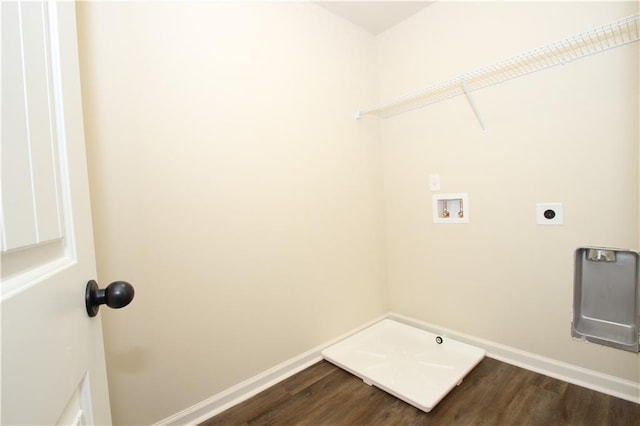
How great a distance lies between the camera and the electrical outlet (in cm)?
167

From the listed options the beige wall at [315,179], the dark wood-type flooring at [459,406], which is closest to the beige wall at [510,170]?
the beige wall at [315,179]

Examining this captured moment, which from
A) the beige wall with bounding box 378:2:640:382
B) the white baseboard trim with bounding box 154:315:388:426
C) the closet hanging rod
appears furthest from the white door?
the beige wall with bounding box 378:2:640:382

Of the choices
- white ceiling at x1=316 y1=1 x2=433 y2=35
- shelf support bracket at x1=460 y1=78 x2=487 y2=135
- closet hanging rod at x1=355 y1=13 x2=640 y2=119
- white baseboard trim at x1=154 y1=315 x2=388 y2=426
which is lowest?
white baseboard trim at x1=154 y1=315 x2=388 y2=426

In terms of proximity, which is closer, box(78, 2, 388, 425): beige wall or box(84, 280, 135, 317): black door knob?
box(84, 280, 135, 317): black door knob

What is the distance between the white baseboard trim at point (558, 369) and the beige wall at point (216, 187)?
0.92 metres

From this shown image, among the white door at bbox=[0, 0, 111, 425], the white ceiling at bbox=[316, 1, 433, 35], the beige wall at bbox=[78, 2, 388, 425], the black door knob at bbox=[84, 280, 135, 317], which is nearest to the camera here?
the white door at bbox=[0, 0, 111, 425]

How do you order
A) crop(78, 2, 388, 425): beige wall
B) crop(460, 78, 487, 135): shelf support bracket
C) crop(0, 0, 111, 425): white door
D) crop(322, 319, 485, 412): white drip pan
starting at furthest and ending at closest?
crop(460, 78, 487, 135): shelf support bracket
crop(322, 319, 485, 412): white drip pan
crop(78, 2, 388, 425): beige wall
crop(0, 0, 111, 425): white door

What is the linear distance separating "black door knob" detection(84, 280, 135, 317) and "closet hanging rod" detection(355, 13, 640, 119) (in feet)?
6.23

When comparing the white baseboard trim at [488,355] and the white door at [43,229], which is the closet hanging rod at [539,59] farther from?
the white door at [43,229]

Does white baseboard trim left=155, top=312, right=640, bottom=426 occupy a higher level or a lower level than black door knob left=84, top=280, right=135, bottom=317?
lower

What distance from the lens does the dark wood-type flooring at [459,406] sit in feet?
4.66

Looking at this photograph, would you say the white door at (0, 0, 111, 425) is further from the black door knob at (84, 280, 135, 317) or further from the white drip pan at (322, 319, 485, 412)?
the white drip pan at (322, 319, 485, 412)

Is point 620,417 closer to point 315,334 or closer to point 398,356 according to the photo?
point 398,356

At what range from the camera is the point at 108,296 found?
0.54m
